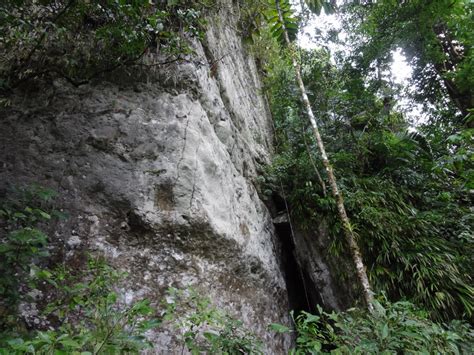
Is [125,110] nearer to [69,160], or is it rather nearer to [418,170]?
[69,160]

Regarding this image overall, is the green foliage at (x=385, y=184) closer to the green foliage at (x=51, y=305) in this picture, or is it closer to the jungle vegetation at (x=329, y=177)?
the jungle vegetation at (x=329, y=177)

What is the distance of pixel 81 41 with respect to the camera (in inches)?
153

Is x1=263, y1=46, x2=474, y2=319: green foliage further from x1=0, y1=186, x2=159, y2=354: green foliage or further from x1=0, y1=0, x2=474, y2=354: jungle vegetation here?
x1=0, y1=186, x2=159, y2=354: green foliage

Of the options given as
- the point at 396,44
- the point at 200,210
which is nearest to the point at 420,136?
the point at 396,44

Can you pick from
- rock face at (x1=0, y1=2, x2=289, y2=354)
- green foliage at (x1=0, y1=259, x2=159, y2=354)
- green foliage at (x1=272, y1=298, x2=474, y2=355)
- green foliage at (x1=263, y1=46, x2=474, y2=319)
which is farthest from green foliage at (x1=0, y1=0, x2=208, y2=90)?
green foliage at (x1=272, y1=298, x2=474, y2=355)

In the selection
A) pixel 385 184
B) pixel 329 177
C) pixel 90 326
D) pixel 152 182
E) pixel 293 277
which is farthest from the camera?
pixel 293 277

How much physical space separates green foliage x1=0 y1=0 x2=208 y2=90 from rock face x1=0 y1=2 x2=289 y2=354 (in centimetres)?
25

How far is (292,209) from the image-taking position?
17.4 feet

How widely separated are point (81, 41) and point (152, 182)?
6.94ft

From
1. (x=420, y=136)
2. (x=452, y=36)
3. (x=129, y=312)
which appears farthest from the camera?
(x=452, y=36)

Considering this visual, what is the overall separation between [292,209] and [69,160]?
3489 mm

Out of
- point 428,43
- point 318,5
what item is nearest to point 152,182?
point 318,5

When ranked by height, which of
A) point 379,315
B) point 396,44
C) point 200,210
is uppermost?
point 396,44

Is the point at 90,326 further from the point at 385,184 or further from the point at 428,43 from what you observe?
the point at 428,43
